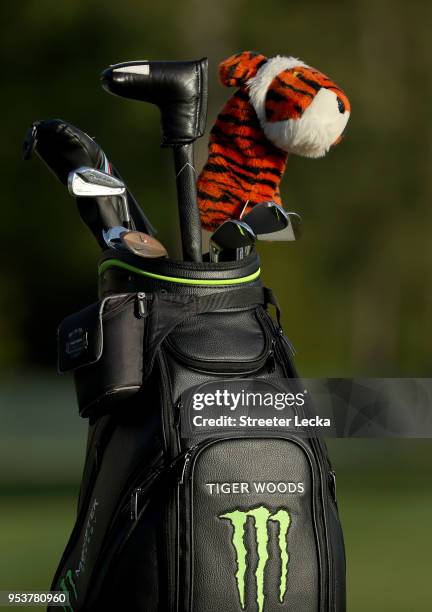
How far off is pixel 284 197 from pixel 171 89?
7894 millimetres

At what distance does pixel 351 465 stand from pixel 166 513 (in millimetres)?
6130

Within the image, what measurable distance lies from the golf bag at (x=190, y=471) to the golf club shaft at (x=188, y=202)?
11 cm

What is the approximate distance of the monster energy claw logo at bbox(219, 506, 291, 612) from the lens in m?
1.91

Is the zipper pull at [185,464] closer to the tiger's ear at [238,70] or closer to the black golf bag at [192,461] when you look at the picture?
the black golf bag at [192,461]

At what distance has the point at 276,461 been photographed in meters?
1.93

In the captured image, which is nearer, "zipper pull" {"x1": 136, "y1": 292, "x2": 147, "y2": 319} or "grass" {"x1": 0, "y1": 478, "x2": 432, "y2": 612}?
"zipper pull" {"x1": 136, "y1": 292, "x2": 147, "y2": 319}

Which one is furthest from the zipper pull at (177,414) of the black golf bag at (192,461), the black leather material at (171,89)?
the black leather material at (171,89)

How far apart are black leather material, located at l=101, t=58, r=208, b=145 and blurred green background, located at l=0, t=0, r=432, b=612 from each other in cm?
484

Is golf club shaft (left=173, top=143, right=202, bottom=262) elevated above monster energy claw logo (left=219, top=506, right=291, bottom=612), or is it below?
above

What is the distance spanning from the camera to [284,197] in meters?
9.97

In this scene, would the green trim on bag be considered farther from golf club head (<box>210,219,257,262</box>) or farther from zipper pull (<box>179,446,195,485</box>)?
zipper pull (<box>179,446,195,485</box>)

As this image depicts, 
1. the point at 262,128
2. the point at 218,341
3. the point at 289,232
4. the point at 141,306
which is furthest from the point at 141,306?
the point at 262,128

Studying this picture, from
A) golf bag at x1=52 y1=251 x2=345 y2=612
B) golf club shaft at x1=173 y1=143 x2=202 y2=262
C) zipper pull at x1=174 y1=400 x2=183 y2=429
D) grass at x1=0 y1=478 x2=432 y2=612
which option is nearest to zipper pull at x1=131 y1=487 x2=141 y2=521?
golf bag at x1=52 y1=251 x2=345 y2=612

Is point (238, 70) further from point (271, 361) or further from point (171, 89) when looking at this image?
point (271, 361)
